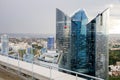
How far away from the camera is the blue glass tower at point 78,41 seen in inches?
523

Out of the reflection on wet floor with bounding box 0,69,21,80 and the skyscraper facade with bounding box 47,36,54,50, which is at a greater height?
the skyscraper facade with bounding box 47,36,54,50

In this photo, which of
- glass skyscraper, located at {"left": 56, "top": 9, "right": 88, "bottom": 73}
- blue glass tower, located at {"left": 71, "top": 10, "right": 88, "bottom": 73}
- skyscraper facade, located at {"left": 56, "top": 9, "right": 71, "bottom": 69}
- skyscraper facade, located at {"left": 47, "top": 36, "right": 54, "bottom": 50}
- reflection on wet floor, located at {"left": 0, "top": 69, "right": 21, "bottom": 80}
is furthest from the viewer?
blue glass tower, located at {"left": 71, "top": 10, "right": 88, "bottom": 73}

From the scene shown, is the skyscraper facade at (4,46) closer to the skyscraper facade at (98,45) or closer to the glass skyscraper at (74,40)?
the glass skyscraper at (74,40)

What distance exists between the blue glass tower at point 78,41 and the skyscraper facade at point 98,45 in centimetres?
37

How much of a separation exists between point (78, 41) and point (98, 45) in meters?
1.46

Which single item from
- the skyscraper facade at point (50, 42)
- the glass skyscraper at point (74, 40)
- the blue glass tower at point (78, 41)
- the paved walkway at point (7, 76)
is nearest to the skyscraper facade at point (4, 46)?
the paved walkway at point (7, 76)

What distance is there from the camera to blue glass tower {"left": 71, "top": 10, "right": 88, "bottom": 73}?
13281 millimetres

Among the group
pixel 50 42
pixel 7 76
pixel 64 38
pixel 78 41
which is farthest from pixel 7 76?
pixel 78 41

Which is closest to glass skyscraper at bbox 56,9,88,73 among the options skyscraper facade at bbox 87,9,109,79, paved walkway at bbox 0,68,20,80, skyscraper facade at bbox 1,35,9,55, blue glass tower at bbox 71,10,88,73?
blue glass tower at bbox 71,10,88,73

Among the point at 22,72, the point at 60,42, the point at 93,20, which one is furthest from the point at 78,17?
the point at 22,72

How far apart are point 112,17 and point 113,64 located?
3352 mm

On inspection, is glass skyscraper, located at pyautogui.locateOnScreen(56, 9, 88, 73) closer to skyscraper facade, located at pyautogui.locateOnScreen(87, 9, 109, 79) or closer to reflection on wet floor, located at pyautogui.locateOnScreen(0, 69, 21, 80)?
skyscraper facade, located at pyautogui.locateOnScreen(87, 9, 109, 79)

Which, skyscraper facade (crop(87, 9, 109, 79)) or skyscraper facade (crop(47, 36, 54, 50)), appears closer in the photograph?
skyscraper facade (crop(47, 36, 54, 50))

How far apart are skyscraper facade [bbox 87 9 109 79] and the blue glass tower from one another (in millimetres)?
367
